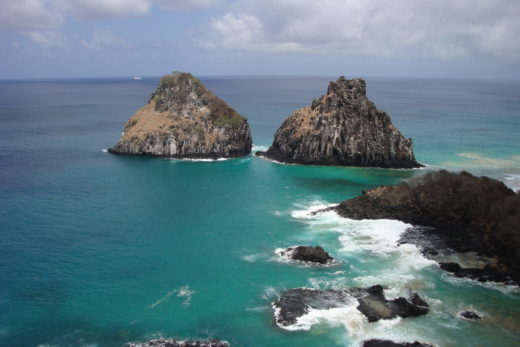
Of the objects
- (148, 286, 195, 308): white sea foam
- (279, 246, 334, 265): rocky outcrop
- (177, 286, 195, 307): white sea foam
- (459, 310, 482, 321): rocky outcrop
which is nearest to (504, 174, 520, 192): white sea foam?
(459, 310, 482, 321): rocky outcrop

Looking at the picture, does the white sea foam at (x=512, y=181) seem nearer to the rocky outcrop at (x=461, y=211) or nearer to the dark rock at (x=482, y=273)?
the rocky outcrop at (x=461, y=211)

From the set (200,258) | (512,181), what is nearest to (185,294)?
(200,258)

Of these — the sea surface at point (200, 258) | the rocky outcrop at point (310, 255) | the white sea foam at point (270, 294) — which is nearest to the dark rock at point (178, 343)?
the sea surface at point (200, 258)

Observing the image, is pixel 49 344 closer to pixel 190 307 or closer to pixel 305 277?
pixel 190 307

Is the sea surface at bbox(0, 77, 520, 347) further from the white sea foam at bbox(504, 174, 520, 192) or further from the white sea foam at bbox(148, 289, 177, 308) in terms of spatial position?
the white sea foam at bbox(504, 174, 520, 192)

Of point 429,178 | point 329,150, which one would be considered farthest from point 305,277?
point 329,150
